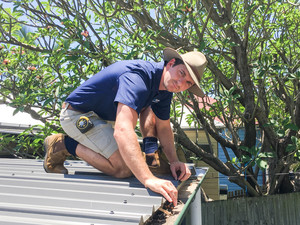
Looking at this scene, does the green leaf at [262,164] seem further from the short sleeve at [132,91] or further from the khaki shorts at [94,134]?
the short sleeve at [132,91]

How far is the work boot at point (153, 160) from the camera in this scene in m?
2.90

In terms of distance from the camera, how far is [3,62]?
218 inches

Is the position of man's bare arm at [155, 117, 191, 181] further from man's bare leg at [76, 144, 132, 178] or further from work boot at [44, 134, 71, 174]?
work boot at [44, 134, 71, 174]

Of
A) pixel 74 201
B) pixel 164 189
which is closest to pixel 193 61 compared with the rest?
pixel 164 189

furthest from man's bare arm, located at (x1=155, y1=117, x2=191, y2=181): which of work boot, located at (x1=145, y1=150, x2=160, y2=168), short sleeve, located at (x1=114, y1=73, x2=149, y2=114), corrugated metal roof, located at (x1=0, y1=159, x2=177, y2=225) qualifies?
short sleeve, located at (x1=114, y1=73, x2=149, y2=114)

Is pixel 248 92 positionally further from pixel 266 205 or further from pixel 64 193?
pixel 64 193

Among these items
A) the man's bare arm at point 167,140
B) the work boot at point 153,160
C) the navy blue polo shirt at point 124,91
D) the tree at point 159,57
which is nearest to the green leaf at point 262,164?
the tree at point 159,57

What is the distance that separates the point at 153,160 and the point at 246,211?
14.6 feet

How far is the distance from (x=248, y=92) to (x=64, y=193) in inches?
189

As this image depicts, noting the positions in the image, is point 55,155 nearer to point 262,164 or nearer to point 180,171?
point 180,171

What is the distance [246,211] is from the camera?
6555 millimetres

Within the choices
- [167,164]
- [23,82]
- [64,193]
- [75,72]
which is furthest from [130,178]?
[23,82]

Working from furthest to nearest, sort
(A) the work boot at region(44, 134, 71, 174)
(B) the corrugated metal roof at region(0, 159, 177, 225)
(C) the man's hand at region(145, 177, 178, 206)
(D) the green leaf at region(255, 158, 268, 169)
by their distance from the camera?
(D) the green leaf at region(255, 158, 268, 169) < (A) the work boot at region(44, 134, 71, 174) < (C) the man's hand at region(145, 177, 178, 206) < (B) the corrugated metal roof at region(0, 159, 177, 225)

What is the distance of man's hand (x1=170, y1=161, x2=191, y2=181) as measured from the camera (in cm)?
280
